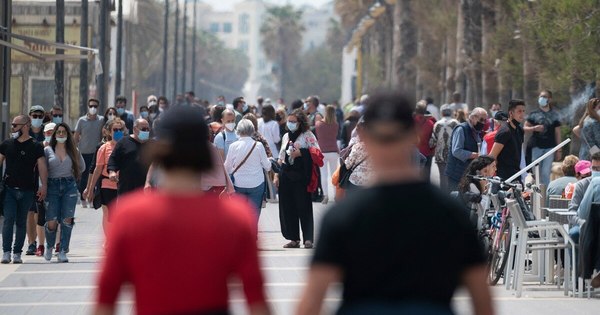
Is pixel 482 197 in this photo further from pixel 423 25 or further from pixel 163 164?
pixel 423 25

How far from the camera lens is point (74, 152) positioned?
634 inches

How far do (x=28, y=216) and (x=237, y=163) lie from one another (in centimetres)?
256

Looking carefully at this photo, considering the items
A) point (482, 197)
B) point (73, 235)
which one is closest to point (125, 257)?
point (482, 197)

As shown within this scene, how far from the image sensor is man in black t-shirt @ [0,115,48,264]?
52.3ft

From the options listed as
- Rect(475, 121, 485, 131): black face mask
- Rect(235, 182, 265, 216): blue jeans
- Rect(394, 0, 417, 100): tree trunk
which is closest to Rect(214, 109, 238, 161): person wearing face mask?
Rect(235, 182, 265, 216): blue jeans

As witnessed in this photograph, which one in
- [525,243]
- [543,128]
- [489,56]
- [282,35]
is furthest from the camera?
[282,35]

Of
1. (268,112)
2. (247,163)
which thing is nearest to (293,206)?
(247,163)

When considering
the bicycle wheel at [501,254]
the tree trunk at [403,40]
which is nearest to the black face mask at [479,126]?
the bicycle wheel at [501,254]

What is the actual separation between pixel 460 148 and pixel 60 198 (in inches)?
236

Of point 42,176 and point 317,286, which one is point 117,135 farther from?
point 317,286

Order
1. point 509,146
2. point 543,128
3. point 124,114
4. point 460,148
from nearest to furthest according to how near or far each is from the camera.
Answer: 1. point 509,146
2. point 460,148
3. point 543,128
4. point 124,114

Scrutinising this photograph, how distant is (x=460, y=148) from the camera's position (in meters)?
19.7

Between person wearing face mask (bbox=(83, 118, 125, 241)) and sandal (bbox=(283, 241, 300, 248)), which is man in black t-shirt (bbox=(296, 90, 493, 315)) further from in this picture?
sandal (bbox=(283, 241, 300, 248))

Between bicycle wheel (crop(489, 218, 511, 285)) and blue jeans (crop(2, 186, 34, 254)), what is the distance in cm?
522
